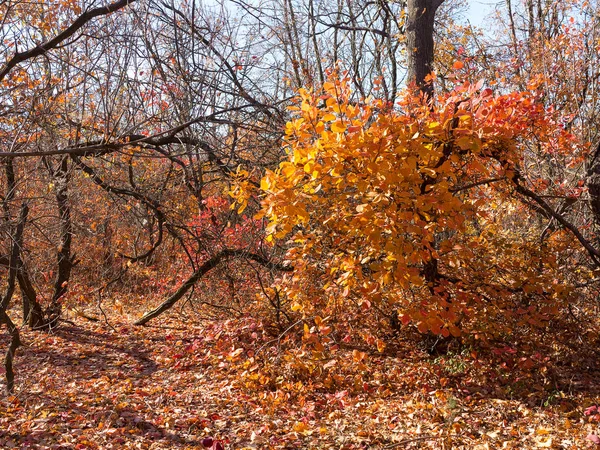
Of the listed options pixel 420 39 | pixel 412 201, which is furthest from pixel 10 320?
pixel 420 39

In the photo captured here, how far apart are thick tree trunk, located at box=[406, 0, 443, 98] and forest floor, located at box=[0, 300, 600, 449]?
333 cm

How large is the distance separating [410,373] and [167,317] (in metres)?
4.71

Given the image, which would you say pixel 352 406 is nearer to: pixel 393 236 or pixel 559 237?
pixel 393 236

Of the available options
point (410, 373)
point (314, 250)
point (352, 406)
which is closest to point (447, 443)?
point (352, 406)

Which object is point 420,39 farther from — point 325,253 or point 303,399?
point 303,399

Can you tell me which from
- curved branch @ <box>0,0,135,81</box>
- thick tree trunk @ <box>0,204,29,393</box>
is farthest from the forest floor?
curved branch @ <box>0,0,135,81</box>

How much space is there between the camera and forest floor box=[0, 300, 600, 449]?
3.81 m

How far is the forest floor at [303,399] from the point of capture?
381cm

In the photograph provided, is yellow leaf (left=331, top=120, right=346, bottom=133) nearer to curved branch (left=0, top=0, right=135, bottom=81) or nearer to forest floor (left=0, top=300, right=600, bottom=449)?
curved branch (left=0, top=0, right=135, bottom=81)

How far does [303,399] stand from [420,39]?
4490 mm

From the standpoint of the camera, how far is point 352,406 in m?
4.56

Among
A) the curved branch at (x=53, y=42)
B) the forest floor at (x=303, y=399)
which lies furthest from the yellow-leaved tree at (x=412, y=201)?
the curved branch at (x=53, y=42)

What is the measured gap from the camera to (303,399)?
185 inches

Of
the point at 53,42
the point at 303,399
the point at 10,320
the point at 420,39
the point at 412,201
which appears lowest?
the point at 303,399
